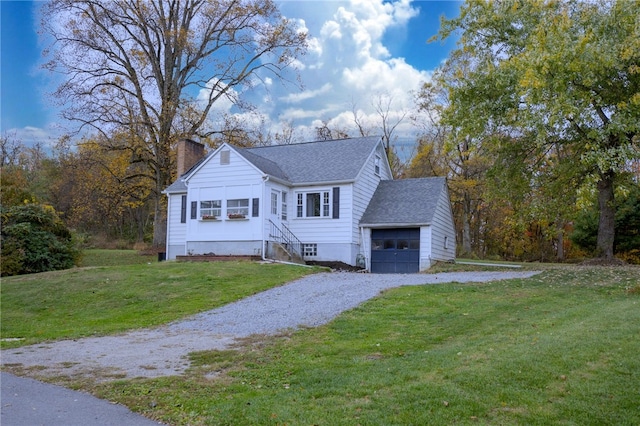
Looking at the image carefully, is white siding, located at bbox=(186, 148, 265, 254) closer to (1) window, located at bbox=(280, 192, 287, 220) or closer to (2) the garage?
(1) window, located at bbox=(280, 192, 287, 220)

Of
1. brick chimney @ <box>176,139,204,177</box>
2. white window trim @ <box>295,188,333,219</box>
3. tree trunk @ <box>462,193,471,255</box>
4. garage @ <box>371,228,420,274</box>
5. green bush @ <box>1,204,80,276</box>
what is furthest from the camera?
tree trunk @ <box>462,193,471,255</box>

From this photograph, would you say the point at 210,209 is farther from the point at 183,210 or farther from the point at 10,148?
the point at 10,148

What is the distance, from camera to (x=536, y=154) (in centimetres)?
2073

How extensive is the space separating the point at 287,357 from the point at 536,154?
16.0 metres

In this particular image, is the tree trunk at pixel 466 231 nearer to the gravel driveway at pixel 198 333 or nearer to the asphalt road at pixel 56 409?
the gravel driveway at pixel 198 333

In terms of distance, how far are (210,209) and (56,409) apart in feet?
61.2

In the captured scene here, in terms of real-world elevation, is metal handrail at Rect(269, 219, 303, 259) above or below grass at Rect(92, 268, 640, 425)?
above

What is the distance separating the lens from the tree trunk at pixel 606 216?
66.2ft

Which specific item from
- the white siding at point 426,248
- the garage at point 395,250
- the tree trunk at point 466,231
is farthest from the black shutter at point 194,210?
the tree trunk at point 466,231

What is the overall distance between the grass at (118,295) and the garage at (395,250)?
197 inches

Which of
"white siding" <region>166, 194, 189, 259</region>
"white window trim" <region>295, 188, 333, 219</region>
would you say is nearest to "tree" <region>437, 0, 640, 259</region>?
"white window trim" <region>295, 188, 333, 219</region>

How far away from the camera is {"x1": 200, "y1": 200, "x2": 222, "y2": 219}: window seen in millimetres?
24359

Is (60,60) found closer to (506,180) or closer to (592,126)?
(506,180)

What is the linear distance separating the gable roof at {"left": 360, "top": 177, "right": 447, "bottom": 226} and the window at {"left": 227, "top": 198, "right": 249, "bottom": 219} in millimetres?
5252
